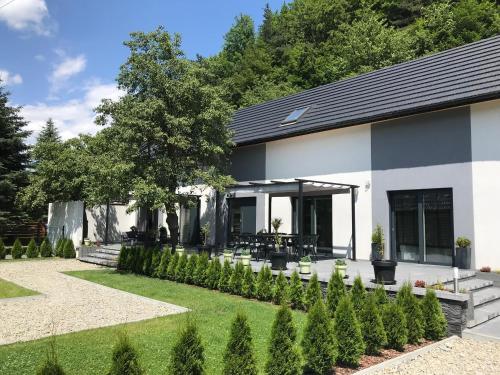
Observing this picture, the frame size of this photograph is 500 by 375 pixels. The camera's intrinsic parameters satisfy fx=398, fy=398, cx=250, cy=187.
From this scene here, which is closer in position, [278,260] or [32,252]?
[278,260]

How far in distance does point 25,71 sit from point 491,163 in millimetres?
15010

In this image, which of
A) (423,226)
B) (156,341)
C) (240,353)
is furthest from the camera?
(423,226)

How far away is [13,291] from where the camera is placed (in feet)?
31.9

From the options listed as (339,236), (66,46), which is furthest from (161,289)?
(66,46)

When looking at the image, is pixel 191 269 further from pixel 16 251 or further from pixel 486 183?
pixel 16 251

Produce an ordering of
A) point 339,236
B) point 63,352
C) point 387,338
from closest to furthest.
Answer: point 63,352
point 387,338
point 339,236

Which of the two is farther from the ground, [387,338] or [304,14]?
[304,14]

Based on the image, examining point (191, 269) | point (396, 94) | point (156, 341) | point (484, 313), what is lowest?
point (156, 341)

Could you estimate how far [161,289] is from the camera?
9992 millimetres

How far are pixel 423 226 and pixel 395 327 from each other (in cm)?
695

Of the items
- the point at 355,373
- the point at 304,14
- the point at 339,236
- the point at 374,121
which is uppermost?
the point at 304,14

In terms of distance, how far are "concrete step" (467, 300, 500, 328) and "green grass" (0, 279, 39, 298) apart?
930 cm

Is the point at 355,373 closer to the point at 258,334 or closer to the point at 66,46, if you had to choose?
the point at 258,334

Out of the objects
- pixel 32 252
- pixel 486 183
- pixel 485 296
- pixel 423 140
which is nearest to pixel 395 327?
pixel 485 296
